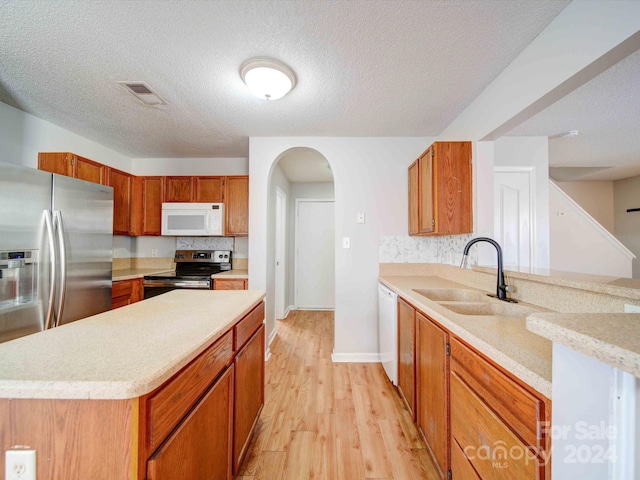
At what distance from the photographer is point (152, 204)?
320 cm

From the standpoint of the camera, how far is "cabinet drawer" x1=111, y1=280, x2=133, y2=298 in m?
2.48

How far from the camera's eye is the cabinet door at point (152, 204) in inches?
125

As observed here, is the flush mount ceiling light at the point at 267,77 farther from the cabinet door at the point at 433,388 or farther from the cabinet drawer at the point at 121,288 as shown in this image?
the cabinet drawer at the point at 121,288

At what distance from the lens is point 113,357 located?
0.69 meters

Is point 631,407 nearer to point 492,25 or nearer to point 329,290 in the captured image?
point 492,25

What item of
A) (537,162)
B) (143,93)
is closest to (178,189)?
(143,93)

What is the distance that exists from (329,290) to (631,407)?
4.11 metres

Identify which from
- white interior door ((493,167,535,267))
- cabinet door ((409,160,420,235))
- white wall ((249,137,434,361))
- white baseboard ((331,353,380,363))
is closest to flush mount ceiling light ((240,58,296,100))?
white wall ((249,137,434,361))

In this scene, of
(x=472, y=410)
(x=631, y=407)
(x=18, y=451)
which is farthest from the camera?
(x=472, y=410)

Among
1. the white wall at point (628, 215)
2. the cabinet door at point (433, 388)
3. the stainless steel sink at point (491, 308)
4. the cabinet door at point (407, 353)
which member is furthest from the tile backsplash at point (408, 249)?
the white wall at point (628, 215)

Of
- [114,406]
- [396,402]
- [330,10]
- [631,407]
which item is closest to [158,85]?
[330,10]

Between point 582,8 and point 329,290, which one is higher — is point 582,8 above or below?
above

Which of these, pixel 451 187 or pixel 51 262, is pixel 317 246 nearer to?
pixel 451 187

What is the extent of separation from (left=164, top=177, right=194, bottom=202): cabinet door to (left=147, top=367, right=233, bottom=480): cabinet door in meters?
2.71
